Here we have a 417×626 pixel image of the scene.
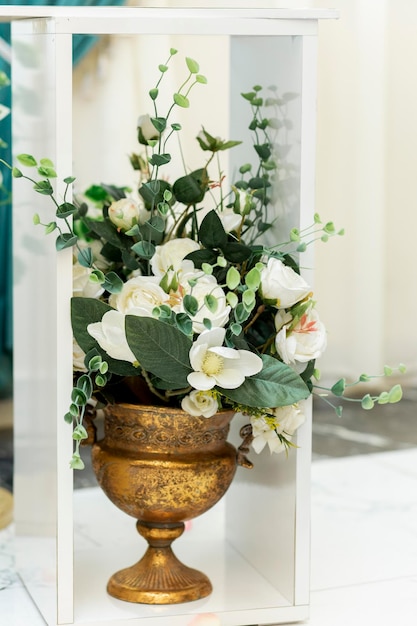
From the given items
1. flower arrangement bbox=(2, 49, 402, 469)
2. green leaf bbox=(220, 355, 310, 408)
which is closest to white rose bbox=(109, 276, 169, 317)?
flower arrangement bbox=(2, 49, 402, 469)

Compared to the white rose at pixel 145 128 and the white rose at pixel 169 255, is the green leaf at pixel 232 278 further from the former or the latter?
the white rose at pixel 145 128

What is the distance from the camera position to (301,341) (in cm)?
95

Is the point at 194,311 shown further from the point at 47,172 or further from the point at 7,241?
the point at 7,241

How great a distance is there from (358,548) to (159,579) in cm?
31

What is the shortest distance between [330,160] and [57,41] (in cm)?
177

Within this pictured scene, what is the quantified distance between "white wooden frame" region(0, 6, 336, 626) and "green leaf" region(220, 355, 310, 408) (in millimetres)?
101

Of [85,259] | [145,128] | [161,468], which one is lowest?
[161,468]

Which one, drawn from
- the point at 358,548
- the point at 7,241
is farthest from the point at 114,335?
the point at 7,241

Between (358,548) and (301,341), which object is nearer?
(301,341)

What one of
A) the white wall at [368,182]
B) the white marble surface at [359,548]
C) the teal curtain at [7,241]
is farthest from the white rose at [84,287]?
the white wall at [368,182]

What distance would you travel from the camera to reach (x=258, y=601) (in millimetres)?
1040

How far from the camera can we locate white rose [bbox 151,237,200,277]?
96cm

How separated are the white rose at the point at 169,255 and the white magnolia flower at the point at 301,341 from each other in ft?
0.41

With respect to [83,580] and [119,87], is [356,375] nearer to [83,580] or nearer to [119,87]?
[119,87]
